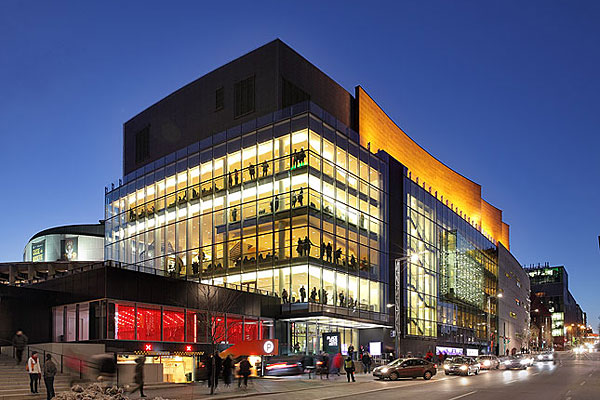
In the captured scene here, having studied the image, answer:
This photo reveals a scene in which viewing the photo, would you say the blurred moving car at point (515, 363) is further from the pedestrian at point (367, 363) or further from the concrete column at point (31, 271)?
the concrete column at point (31, 271)

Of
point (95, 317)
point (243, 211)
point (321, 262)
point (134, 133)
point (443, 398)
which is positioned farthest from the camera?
point (134, 133)

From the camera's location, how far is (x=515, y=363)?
180 feet

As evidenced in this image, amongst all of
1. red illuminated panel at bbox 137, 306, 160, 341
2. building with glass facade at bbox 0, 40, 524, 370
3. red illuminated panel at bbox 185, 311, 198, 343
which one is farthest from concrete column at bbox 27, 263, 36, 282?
red illuminated panel at bbox 137, 306, 160, 341

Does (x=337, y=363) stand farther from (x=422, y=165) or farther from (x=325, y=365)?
(x=422, y=165)

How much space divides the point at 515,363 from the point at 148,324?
113ft

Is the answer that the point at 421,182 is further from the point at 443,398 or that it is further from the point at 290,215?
the point at 443,398

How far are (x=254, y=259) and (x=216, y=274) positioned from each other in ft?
17.2

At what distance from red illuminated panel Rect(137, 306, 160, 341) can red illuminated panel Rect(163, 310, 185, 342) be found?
2.00ft

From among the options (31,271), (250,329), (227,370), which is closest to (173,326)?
(250,329)

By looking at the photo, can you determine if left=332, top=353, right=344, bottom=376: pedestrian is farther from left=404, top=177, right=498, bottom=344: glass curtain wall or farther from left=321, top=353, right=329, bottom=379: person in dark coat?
left=404, top=177, right=498, bottom=344: glass curtain wall

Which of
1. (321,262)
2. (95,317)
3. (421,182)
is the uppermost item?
(421,182)

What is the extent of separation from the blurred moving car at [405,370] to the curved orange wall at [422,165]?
28.0 m

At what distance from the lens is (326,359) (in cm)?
4028

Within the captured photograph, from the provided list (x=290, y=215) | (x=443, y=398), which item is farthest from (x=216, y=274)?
(x=443, y=398)
